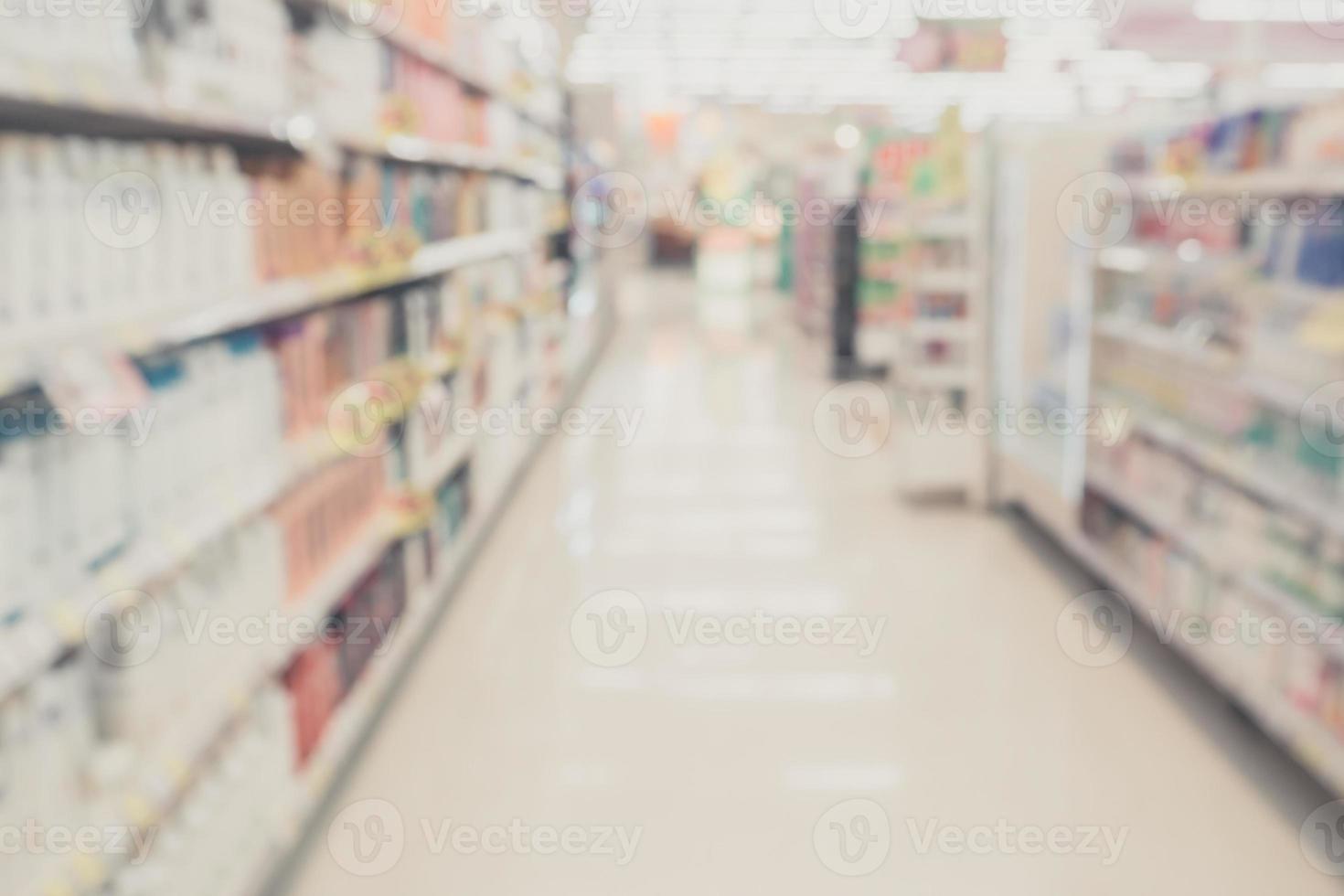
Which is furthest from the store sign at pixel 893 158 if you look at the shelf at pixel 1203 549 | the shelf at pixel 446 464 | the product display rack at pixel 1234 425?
the shelf at pixel 446 464

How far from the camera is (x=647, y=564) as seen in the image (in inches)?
209

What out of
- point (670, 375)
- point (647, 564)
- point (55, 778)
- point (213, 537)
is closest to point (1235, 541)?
point (647, 564)

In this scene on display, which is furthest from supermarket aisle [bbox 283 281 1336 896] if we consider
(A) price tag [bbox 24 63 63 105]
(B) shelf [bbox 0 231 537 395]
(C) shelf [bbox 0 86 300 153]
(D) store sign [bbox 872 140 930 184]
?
(D) store sign [bbox 872 140 930 184]

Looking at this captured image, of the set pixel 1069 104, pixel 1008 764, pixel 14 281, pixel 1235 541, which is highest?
pixel 1069 104

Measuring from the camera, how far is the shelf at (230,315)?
5.57 feet

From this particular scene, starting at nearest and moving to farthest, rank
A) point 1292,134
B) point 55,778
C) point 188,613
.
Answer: point 55,778, point 188,613, point 1292,134

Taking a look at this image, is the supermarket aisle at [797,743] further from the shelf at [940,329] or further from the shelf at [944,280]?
the shelf at [944,280]

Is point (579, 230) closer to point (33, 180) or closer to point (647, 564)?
point (647, 564)

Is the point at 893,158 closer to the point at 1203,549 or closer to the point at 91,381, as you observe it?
the point at 1203,549

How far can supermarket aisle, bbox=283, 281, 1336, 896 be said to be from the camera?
2.88m

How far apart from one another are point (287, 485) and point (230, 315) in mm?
664

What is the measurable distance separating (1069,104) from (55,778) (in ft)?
67.5

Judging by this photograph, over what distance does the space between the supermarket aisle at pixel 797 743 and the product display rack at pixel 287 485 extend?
249mm

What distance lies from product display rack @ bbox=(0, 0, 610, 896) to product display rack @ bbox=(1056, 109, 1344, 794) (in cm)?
246
